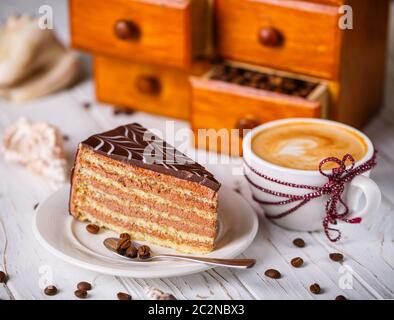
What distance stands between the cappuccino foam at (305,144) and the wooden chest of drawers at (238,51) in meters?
0.14

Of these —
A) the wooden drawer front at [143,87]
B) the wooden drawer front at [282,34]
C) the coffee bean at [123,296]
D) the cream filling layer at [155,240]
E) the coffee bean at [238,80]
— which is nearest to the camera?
the coffee bean at [123,296]

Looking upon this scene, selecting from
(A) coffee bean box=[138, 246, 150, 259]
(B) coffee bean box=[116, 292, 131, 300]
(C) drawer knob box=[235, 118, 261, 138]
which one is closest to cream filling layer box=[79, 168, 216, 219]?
(A) coffee bean box=[138, 246, 150, 259]

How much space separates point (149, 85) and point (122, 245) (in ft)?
2.42

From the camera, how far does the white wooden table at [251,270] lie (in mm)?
1465

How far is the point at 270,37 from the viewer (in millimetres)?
1918

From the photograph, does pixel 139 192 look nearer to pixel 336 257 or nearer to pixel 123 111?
pixel 336 257

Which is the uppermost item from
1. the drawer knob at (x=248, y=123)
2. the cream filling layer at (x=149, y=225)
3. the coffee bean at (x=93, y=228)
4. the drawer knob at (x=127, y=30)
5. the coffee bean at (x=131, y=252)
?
the drawer knob at (x=127, y=30)

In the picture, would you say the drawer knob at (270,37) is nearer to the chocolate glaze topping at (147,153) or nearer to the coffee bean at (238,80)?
the coffee bean at (238,80)

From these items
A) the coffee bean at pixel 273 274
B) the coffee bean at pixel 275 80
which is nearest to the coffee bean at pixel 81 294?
the coffee bean at pixel 273 274

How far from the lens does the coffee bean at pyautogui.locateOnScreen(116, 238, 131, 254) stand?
1.51m

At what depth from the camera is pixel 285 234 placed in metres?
1.65

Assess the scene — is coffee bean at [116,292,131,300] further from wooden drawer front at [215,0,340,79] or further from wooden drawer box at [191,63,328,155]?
wooden drawer front at [215,0,340,79]
